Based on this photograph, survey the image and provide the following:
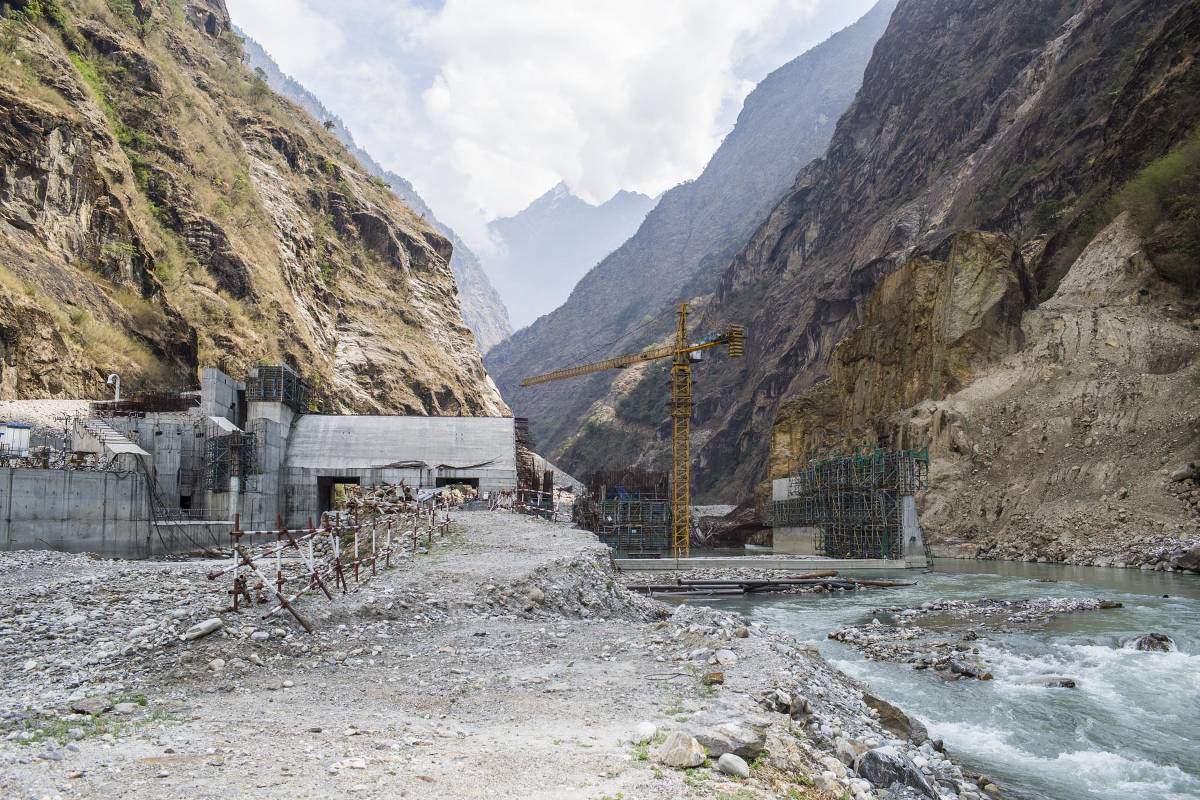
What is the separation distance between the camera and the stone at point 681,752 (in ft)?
19.1

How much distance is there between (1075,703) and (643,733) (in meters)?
9.24

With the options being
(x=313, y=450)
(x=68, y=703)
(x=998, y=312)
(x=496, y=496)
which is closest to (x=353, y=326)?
(x=313, y=450)

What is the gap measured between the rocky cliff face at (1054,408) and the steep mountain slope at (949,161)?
6.34 m

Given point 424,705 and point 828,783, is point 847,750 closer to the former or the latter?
point 828,783

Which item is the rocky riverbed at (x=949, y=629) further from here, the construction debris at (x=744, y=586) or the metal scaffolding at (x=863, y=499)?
the metal scaffolding at (x=863, y=499)

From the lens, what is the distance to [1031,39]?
86625 mm

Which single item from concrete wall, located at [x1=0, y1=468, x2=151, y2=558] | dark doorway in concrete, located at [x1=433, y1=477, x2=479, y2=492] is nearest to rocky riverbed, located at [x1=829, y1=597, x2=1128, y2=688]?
dark doorway in concrete, located at [x1=433, y1=477, x2=479, y2=492]

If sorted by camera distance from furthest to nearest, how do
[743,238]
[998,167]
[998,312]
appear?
[743,238], [998,167], [998,312]

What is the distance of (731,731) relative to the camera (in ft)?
20.7

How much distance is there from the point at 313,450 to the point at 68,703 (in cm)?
3051

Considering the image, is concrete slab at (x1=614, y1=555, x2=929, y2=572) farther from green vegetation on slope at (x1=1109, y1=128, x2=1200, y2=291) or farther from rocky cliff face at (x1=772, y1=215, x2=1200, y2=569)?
green vegetation on slope at (x1=1109, y1=128, x2=1200, y2=291)

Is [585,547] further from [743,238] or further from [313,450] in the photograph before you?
[743,238]

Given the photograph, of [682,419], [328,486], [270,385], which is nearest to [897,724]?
[328,486]

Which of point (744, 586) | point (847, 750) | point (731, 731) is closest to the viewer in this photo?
point (731, 731)
